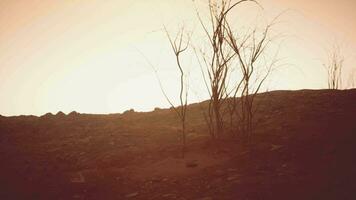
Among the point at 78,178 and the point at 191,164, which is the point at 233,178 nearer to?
the point at 191,164

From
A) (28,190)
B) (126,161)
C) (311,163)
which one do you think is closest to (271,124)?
(311,163)

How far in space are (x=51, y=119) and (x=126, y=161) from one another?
205 inches

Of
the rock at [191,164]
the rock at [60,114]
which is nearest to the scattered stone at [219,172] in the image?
the rock at [191,164]

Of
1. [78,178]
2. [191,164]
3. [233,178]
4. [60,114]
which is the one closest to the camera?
[233,178]

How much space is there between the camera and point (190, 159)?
310 inches

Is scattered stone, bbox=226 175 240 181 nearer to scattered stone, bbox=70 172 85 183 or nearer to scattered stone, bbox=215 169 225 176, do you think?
scattered stone, bbox=215 169 225 176

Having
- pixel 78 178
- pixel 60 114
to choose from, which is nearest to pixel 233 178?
pixel 78 178

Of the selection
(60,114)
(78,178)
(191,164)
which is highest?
(60,114)

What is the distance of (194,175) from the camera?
7062 mm

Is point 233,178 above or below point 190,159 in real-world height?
below

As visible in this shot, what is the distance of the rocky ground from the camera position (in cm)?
627

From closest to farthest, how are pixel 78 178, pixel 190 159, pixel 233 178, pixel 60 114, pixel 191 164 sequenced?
pixel 233 178 → pixel 78 178 → pixel 191 164 → pixel 190 159 → pixel 60 114

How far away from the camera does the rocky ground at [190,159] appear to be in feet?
20.6

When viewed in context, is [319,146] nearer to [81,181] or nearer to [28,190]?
[81,181]
